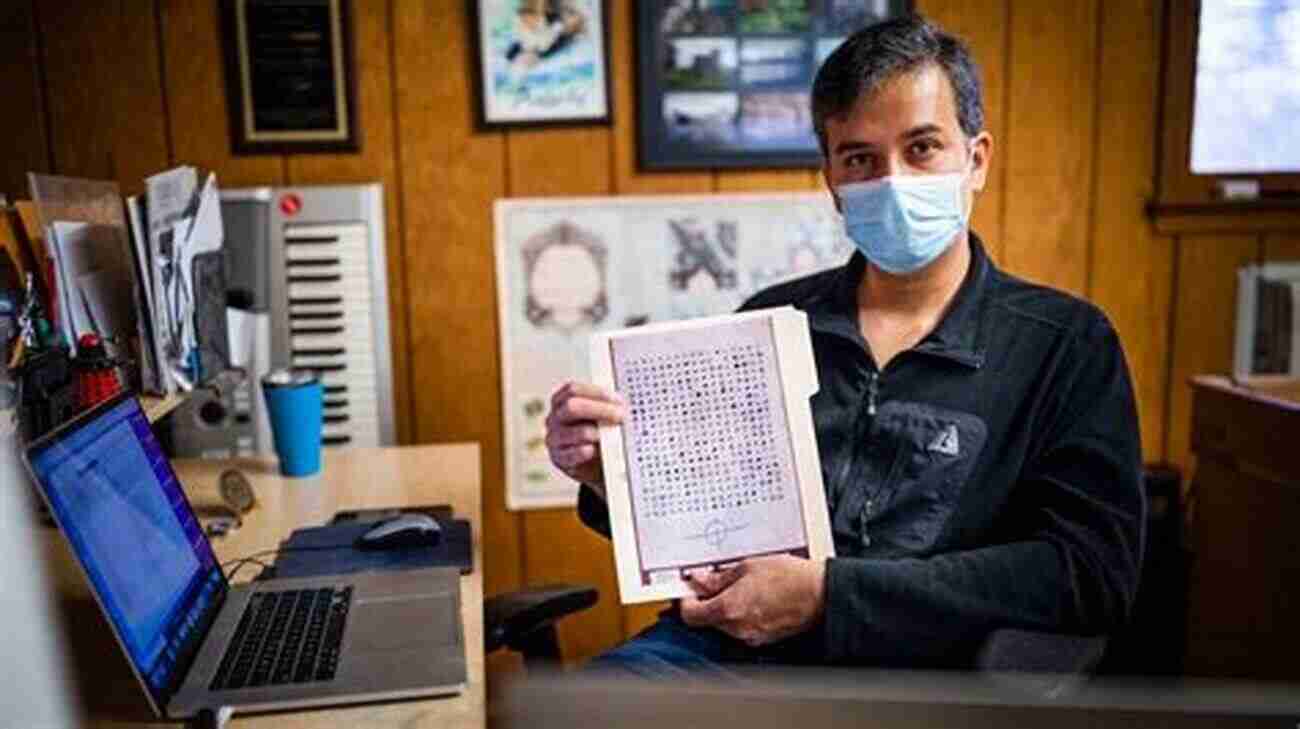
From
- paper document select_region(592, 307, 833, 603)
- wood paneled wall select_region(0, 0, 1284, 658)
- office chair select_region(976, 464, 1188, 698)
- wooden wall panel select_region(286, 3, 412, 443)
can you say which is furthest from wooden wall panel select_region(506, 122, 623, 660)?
office chair select_region(976, 464, 1188, 698)

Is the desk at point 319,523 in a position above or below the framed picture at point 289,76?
below

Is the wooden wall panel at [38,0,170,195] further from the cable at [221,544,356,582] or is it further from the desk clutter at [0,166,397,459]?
the cable at [221,544,356,582]

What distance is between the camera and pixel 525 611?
5.01 ft

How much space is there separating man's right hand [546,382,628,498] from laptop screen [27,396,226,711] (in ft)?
1.51

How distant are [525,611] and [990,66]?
166 cm

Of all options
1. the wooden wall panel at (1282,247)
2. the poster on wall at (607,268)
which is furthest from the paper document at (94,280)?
the wooden wall panel at (1282,247)

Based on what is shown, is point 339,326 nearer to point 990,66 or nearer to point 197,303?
point 197,303

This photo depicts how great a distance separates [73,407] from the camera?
128cm

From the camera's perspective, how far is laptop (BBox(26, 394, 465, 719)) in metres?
0.96

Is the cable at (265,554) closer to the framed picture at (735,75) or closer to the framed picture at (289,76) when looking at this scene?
the framed picture at (289,76)

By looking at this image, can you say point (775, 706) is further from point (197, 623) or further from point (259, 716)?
point (197, 623)

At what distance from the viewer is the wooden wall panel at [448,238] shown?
86.8 inches

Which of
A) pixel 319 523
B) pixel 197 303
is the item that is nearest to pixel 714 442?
pixel 319 523

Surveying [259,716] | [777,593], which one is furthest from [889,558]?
[259,716]
